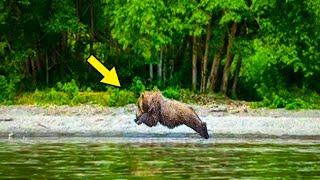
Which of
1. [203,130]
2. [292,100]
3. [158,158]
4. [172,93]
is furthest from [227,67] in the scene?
[158,158]

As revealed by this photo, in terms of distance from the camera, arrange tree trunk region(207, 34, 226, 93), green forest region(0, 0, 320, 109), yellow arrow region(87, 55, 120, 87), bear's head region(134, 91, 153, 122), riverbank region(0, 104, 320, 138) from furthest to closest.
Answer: yellow arrow region(87, 55, 120, 87) < tree trunk region(207, 34, 226, 93) < green forest region(0, 0, 320, 109) < riverbank region(0, 104, 320, 138) < bear's head region(134, 91, 153, 122)

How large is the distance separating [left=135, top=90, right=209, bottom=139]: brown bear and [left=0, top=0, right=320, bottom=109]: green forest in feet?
31.0

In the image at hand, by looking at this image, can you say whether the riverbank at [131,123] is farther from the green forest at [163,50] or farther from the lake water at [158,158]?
the green forest at [163,50]

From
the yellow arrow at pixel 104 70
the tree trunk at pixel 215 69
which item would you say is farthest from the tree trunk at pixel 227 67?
the yellow arrow at pixel 104 70

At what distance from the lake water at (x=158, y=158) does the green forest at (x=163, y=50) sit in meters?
9.05

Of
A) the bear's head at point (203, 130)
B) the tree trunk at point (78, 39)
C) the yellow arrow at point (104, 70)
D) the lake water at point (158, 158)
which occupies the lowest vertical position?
the lake water at point (158, 158)

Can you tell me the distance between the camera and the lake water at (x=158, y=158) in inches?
593

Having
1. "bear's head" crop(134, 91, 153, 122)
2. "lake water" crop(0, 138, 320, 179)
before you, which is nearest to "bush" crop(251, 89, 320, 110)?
"lake water" crop(0, 138, 320, 179)

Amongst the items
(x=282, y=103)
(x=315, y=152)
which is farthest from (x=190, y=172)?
(x=282, y=103)

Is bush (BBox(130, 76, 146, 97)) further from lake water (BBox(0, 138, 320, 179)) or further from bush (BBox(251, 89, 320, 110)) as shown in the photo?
lake water (BBox(0, 138, 320, 179))

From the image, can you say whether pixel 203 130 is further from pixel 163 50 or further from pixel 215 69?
pixel 163 50

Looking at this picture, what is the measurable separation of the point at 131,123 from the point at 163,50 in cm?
1249

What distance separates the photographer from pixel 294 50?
105ft

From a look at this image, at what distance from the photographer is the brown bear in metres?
20.7
